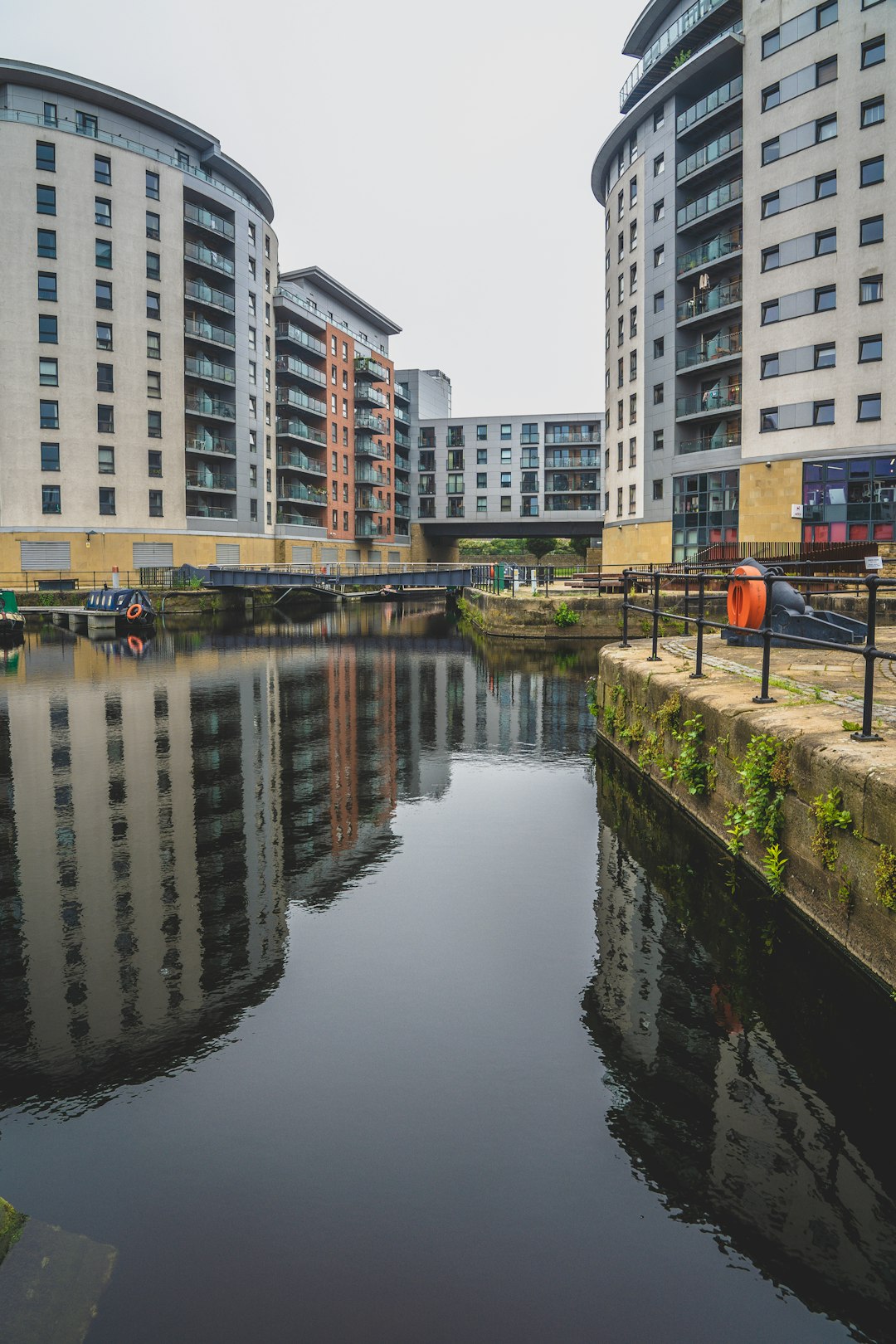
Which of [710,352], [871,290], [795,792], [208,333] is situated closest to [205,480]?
[208,333]

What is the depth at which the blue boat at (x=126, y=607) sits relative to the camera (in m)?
37.5

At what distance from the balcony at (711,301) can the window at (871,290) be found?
648 centimetres

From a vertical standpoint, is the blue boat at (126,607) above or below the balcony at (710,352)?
below

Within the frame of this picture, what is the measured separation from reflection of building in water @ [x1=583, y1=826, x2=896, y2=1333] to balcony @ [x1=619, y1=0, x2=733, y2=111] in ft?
160

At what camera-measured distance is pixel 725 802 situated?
7664mm

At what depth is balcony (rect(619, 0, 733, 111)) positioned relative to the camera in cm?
4262

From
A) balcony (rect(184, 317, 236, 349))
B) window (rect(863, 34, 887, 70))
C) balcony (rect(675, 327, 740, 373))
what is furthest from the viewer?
balcony (rect(184, 317, 236, 349))

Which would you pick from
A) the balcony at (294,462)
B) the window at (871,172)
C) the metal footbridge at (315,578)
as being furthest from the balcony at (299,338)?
the window at (871,172)

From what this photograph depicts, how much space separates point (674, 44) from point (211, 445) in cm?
3360

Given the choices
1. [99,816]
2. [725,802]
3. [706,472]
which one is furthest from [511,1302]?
[706,472]

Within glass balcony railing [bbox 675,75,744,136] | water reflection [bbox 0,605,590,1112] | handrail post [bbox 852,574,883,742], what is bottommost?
water reflection [bbox 0,605,590,1112]

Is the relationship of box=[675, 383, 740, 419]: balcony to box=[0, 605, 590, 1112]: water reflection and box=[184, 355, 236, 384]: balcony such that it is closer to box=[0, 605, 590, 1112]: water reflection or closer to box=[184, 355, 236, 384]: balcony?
box=[0, 605, 590, 1112]: water reflection

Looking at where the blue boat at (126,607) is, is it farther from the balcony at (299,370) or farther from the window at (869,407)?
the balcony at (299,370)

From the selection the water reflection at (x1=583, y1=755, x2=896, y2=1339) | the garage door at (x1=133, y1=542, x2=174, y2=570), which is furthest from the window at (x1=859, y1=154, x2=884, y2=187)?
the garage door at (x1=133, y1=542, x2=174, y2=570)
